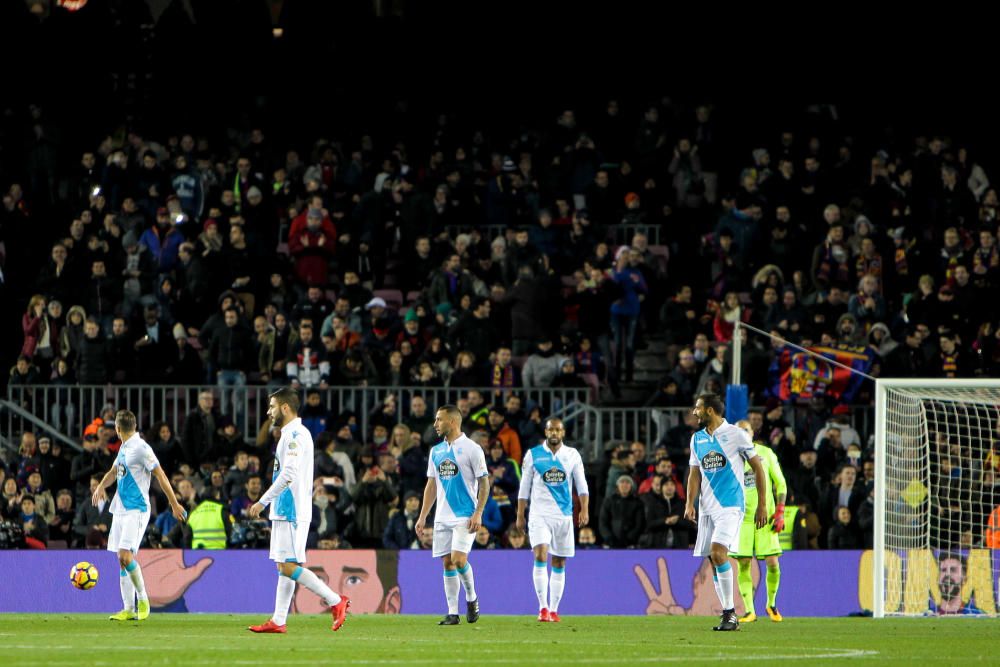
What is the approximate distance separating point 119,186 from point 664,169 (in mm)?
8574

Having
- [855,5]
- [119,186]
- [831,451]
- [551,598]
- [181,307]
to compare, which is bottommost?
[551,598]

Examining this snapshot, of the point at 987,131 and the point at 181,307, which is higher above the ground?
the point at 987,131

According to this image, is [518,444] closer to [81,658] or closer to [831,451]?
[831,451]

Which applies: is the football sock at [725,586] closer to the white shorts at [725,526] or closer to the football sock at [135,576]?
the white shorts at [725,526]

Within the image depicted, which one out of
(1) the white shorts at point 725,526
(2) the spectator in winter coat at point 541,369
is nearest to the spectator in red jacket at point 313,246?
(2) the spectator in winter coat at point 541,369

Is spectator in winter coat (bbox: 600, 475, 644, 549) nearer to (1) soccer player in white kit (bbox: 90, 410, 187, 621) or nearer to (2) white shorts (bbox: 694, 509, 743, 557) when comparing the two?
(2) white shorts (bbox: 694, 509, 743, 557)

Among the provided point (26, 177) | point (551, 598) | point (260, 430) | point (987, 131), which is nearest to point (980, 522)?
point (551, 598)

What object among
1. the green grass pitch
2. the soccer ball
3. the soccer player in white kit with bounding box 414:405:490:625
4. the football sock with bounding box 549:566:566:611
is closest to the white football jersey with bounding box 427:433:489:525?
the soccer player in white kit with bounding box 414:405:490:625

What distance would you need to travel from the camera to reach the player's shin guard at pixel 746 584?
17548 mm

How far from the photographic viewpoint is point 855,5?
32875 millimetres

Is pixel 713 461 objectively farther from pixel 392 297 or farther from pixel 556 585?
pixel 392 297

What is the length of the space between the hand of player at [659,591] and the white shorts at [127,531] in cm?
635

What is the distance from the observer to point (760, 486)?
15.2 meters

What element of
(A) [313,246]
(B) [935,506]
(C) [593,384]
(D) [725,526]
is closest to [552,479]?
(D) [725,526]
